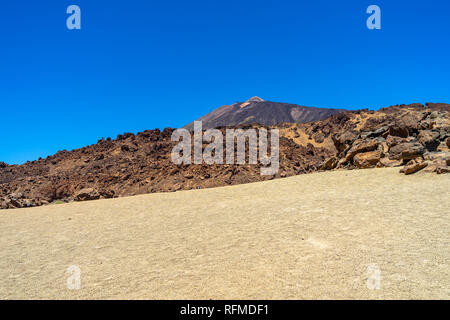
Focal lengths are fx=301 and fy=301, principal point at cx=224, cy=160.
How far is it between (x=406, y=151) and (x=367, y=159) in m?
1.66

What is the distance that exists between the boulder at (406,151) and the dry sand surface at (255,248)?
2.12 meters

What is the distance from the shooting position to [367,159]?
45.5 feet

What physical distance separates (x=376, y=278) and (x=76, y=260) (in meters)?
5.47

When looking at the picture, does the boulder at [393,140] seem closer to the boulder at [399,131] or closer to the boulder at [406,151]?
the boulder at [399,131]

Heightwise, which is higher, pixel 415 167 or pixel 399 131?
pixel 399 131

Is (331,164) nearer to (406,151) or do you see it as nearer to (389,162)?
(389,162)

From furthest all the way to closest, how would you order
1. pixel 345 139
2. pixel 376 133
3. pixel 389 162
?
pixel 345 139 → pixel 376 133 → pixel 389 162

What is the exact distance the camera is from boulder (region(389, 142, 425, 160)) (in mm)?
12422

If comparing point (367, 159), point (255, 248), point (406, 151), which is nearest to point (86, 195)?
point (255, 248)

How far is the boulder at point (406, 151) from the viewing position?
489 inches

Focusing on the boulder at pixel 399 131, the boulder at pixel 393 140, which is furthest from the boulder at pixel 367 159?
the boulder at pixel 399 131

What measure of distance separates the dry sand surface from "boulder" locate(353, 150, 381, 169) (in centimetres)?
303
